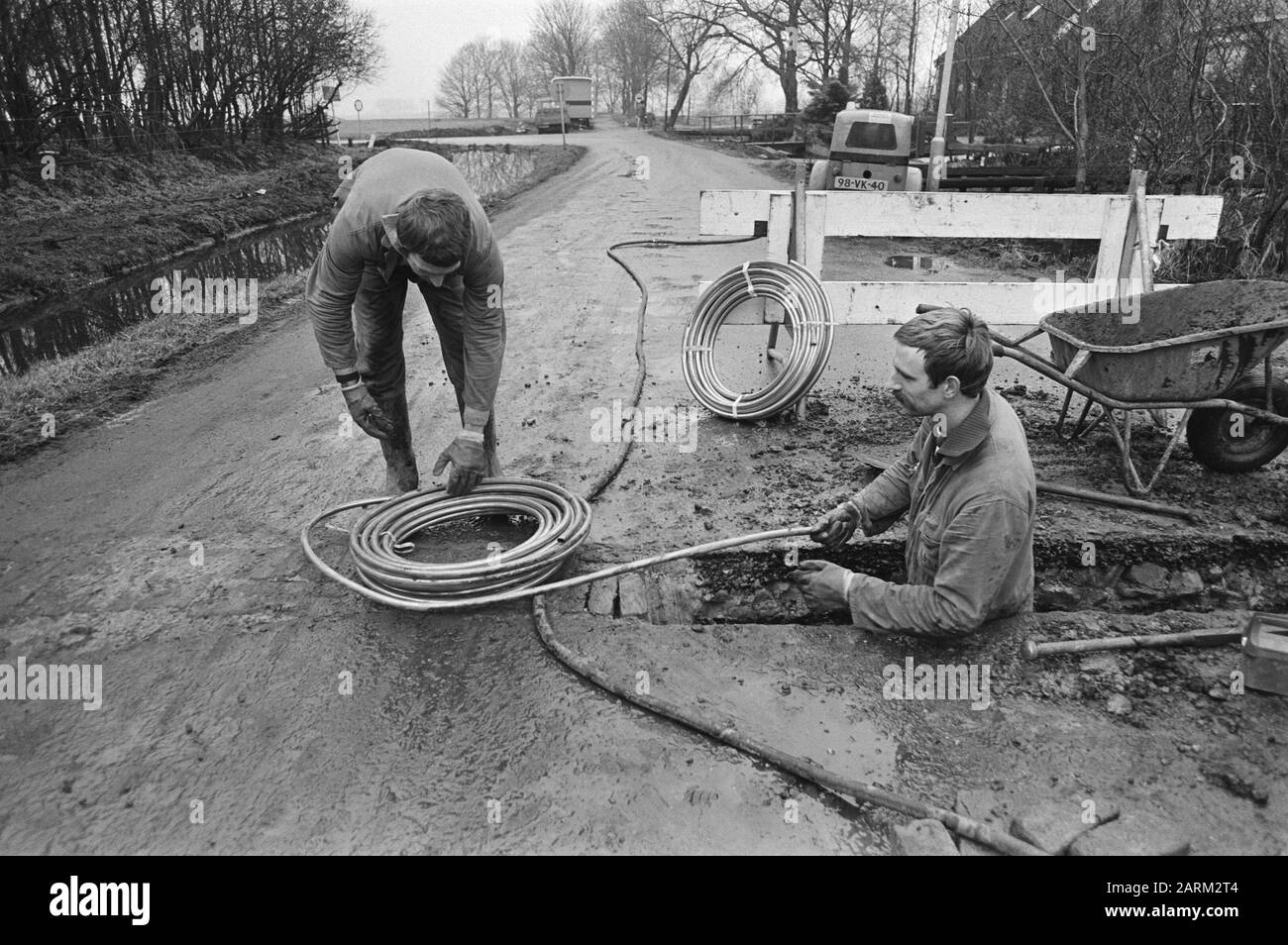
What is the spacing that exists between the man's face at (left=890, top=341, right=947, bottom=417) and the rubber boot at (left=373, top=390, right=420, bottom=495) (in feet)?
8.71

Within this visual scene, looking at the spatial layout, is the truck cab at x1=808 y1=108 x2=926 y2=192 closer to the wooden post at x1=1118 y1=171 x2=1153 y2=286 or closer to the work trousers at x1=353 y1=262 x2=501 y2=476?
the wooden post at x1=1118 y1=171 x2=1153 y2=286

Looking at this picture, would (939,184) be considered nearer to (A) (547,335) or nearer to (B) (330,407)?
(A) (547,335)

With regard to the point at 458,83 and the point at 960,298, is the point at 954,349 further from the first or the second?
the point at 458,83

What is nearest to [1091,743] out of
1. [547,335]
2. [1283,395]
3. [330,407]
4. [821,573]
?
[821,573]

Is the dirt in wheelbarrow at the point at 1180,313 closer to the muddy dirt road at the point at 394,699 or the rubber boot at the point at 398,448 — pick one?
the muddy dirt road at the point at 394,699

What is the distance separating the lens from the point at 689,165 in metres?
26.7

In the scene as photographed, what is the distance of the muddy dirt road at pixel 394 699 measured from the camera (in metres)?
2.58

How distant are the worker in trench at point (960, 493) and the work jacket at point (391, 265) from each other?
6.32 feet
